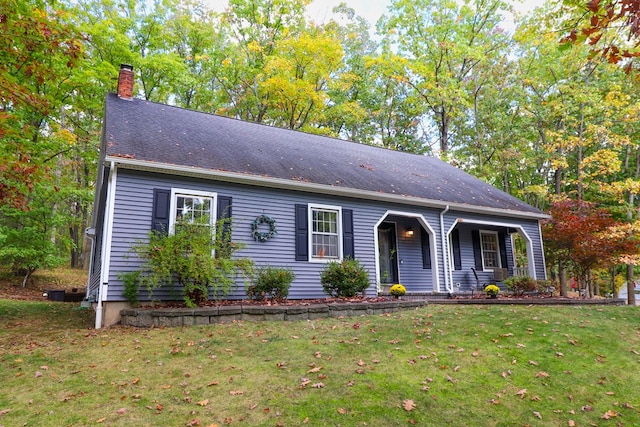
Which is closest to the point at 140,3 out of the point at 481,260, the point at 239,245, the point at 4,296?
the point at 4,296

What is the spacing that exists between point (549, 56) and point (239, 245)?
62.1 feet

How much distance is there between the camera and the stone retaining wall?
682 cm

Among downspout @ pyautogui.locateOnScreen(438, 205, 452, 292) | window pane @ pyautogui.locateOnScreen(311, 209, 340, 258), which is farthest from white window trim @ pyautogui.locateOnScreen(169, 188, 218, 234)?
downspout @ pyautogui.locateOnScreen(438, 205, 452, 292)

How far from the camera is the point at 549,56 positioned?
19.5 metres

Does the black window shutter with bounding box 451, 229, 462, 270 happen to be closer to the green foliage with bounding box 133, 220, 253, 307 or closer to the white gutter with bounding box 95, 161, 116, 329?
the green foliage with bounding box 133, 220, 253, 307

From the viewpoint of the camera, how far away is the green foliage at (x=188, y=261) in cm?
707

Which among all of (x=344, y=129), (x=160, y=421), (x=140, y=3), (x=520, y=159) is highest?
(x=140, y=3)

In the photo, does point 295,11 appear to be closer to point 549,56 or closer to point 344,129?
point 344,129

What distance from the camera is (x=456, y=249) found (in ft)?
43.1

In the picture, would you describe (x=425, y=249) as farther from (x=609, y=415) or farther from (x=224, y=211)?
(x=609, y=415)

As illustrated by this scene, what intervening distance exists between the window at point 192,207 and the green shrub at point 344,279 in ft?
9.50

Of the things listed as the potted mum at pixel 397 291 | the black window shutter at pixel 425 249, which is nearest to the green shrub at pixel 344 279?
the potted mum at pixel 397 291

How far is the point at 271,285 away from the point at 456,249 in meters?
7.17

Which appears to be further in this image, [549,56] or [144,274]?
[549,56]
